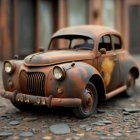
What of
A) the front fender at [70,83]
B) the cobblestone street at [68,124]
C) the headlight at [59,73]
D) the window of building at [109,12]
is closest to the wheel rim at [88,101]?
the cobblestone street at [68,124]

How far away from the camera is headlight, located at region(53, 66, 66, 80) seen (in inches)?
276

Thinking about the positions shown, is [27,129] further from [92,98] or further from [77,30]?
[77,30]

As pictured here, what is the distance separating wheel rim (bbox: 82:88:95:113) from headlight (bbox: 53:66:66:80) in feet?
2.05

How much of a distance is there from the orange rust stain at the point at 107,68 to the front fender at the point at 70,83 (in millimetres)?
1027

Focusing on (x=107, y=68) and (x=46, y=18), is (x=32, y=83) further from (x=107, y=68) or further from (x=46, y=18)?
(x=46, y=18)

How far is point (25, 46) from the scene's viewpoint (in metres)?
15.8

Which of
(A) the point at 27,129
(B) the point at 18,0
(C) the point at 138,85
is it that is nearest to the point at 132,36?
(B) the point at 18,0

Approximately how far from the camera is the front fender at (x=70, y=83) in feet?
23.1

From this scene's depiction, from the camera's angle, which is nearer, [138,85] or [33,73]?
[33,73]

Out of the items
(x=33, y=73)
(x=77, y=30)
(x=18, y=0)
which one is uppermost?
(x=18, y=0)

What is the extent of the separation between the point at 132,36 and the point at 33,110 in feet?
37.2

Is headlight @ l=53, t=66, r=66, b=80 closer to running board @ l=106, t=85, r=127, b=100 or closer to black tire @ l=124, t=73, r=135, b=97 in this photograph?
running board @ l=106, t=85, r=127, b=100

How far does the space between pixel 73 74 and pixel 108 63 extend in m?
1.53

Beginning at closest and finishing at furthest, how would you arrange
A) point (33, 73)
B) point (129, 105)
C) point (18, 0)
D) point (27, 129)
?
point (27, 129)
point (33, 73)
point (129, 105)
point (18, 0)
